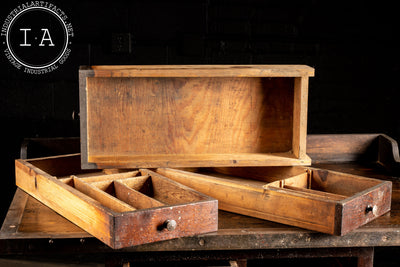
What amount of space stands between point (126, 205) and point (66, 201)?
0.91 ft

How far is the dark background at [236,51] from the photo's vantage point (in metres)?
3.46

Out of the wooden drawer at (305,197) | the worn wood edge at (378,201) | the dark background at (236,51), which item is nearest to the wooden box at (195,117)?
the wooden drawer at (305,197)

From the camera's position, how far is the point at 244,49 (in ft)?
11.8

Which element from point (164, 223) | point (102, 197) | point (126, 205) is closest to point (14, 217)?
point (102, 197)

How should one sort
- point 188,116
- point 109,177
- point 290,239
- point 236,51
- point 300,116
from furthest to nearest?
point 236,51, point 188,116, point 300,116, point 109,177, point 290,239

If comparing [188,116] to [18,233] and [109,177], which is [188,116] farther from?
[18,233]

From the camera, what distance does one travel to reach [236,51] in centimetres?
359

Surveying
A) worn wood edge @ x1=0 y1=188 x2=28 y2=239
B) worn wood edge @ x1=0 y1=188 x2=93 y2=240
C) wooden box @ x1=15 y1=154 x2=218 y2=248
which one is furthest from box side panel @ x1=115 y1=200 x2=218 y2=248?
worn wood edge @ x1=0 y1=188 x2=28 y2=239

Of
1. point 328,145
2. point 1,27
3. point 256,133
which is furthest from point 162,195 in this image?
point 1,27

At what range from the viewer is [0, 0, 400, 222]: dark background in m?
3.46

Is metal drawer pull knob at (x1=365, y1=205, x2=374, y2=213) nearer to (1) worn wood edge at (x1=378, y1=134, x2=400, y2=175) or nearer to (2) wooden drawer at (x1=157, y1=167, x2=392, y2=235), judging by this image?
(2) wooden drawer at (x1=157, y1=167, x2=392, y2=235)

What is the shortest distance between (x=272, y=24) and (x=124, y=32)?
3.18ft

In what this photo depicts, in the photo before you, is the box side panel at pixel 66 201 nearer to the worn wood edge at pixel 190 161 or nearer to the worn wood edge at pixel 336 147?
the worn wood edge at pixel 190 161

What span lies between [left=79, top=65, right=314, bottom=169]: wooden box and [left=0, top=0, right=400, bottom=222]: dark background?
1228 mm
